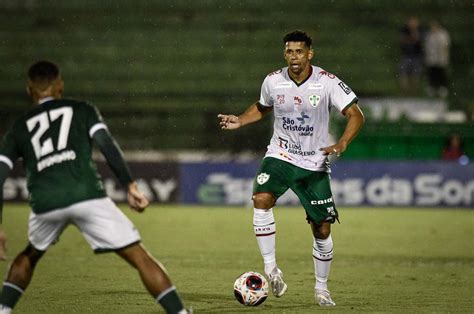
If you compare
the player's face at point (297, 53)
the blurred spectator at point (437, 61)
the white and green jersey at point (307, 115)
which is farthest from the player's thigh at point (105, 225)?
the blurred spectator at point (437, 61)

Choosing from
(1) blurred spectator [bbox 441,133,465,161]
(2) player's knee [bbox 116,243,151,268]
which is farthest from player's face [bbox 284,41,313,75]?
(1) blurred spectator [bbox 441,133,465,161]

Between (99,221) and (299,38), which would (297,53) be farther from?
(99,221)

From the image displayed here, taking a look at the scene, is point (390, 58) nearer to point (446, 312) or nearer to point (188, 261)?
point (188, 261)

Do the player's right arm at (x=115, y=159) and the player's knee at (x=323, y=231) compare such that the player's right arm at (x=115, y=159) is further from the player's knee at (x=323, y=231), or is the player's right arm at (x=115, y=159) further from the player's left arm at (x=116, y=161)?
the player's knee at (x=323, y=231)

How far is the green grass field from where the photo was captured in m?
8.72

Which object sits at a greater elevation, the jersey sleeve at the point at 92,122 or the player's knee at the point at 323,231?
the jersey sleeve at the point at 92,122

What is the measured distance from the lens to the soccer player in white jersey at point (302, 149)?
29.2ft

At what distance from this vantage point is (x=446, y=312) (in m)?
8.17

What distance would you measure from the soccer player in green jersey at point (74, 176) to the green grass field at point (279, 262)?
1.82 meters

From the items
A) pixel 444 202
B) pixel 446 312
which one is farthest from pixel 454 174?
pixel 446 312

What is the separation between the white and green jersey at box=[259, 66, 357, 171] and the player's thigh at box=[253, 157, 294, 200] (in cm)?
8

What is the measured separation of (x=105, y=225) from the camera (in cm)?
642

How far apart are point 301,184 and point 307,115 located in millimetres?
640

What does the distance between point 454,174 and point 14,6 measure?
1366cm
